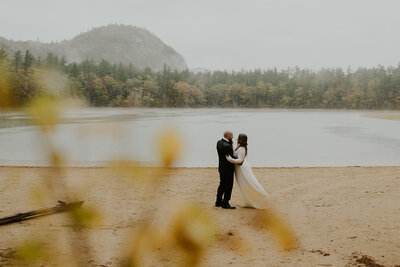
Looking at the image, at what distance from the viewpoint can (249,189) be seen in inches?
344

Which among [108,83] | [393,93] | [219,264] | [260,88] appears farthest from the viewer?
[260,88]

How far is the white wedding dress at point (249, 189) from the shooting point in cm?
852

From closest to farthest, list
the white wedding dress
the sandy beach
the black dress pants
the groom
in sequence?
the sandy beach → the groom → the black dress pants → the white wedding dress

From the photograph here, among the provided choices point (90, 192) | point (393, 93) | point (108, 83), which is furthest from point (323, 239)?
point (393, 93)

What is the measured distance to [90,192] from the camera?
3.74ft

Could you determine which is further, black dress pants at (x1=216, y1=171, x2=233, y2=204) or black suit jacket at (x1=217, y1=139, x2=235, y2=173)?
black dress pants at (x1=216, y1=171, x2=233, y2=204)

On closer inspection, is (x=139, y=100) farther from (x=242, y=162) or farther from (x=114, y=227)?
(x=242, y=162)

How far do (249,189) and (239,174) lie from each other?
0.48 m

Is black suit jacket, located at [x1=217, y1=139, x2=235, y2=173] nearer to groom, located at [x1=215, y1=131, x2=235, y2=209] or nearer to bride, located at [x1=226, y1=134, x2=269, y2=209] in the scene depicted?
groom, located at [x1=215, y1=131, x2=235, y2=209]

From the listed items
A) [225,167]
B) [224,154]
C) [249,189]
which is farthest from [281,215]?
[224,154]

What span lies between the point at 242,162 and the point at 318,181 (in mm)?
5918

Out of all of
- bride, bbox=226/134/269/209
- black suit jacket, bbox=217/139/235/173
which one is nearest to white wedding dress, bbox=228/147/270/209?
bride, bbox=226/134/269/209

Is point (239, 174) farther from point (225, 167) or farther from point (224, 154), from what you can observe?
point (224, 154)

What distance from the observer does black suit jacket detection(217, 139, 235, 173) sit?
798cm
